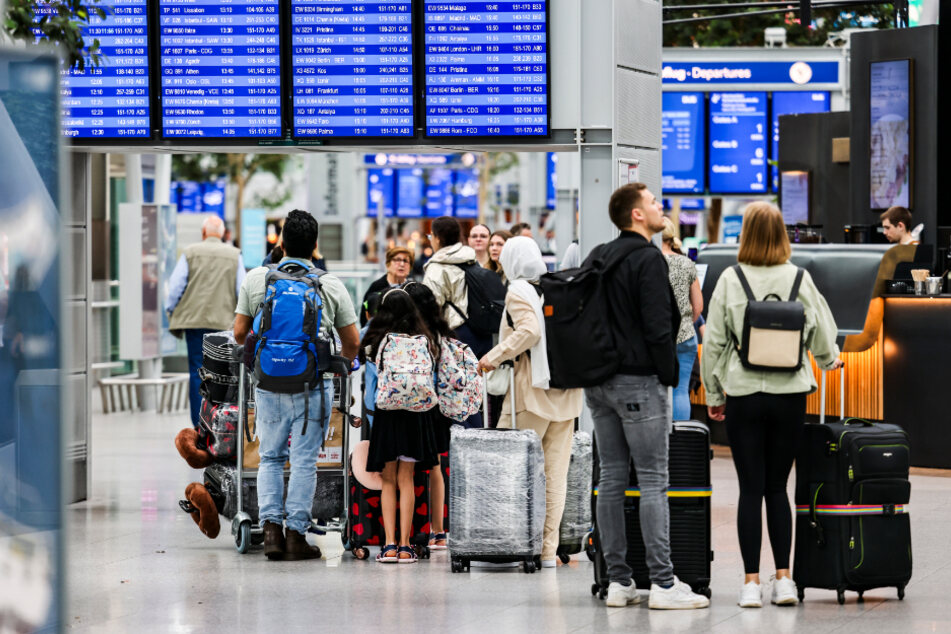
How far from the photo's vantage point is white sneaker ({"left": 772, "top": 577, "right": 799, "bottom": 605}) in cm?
677

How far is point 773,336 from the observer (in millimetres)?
6574

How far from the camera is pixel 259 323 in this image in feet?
26.0

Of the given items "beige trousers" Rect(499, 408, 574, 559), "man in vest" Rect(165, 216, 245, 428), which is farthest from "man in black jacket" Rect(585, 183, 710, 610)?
"man in vest" Rect(165, 216, 245, 428)

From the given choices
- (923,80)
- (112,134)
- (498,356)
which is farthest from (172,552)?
(923,80)

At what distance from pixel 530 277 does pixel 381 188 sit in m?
39.2

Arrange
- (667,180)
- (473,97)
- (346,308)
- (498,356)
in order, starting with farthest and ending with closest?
(667,180) < (473,97) < (346,308) < (498,356)

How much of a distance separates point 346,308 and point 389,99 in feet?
6.05

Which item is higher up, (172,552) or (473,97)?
(473,97)

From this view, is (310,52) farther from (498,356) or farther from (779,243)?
(779,243)

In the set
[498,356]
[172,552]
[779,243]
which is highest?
[779,243]

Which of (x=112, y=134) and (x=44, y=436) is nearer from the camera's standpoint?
(x=44, y=436)

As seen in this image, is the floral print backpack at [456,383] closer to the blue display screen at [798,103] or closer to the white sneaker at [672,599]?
the white sneaker at [672,599]

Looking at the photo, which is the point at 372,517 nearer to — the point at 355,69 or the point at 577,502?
the point at 577,502

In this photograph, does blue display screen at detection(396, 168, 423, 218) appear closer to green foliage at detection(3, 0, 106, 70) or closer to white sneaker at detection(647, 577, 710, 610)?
green foliage at detection(3, 0, 106, 70)
